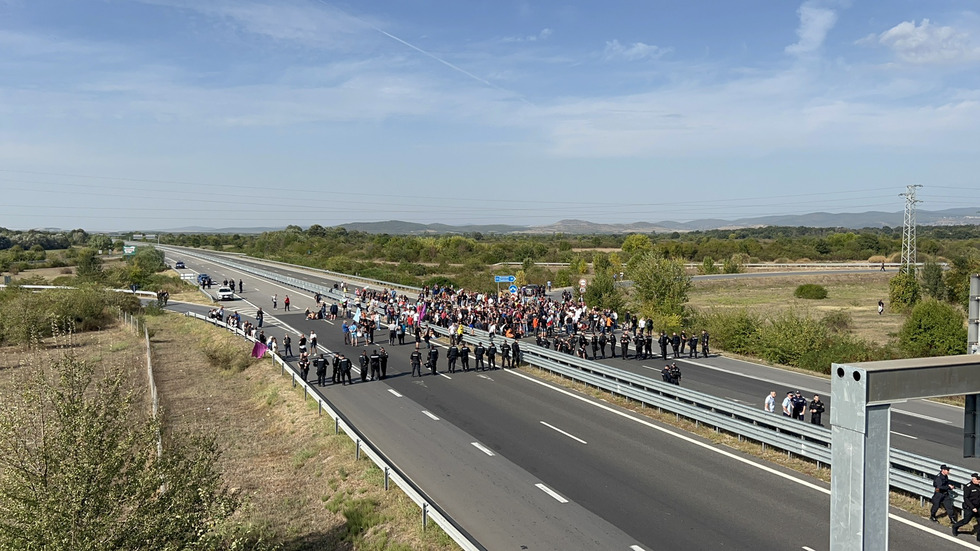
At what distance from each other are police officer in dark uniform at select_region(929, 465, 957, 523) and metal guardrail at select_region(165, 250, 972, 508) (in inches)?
34.2

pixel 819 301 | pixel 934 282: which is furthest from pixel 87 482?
pixel 819 301

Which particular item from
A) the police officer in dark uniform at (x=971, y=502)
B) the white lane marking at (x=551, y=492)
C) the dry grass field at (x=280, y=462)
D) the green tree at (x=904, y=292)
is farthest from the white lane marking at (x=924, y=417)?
the green tree at (x=904, y=292)

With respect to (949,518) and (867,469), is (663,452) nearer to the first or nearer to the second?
(949,518)

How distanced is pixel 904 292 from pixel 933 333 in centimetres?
2606

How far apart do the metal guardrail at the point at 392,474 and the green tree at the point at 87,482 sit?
12.6 ft

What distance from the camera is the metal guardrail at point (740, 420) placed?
13.7 m

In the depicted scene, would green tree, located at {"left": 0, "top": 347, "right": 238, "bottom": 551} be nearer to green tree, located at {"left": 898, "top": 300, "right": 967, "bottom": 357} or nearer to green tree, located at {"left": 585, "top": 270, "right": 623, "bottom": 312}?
green tree, located at {"left": 898, "top": 300, "right": 967, "bottom": 357}

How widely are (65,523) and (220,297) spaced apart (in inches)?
2023

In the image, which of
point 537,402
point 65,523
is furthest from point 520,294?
point 65,523

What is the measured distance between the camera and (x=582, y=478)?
14977mm

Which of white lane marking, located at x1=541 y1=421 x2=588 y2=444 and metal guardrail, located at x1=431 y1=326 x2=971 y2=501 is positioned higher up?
metal guardrail, located at x1=431 y1=326 x2=971 y2=501

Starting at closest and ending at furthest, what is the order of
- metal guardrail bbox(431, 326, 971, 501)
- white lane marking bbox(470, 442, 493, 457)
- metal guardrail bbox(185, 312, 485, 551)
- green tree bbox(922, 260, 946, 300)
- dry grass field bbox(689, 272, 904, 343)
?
metal guardrail bbox(185, 312, 485, 551)
metal guardrail bbox(431, 326, 971, 501)
white lane marking bbox(470, 442, 493, 457)
dry grass field bbox(689, 272, 904, 343)
green tree bbox(922, 260, 946, 300)

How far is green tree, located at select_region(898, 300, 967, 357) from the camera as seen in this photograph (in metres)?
29.1

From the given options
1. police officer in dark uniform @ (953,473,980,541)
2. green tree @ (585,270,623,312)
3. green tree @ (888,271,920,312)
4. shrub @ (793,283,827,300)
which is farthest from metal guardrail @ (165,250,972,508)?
shrub @ (793,283,827,300)
